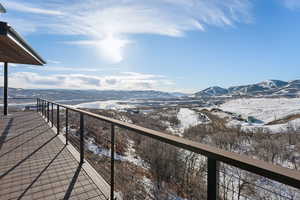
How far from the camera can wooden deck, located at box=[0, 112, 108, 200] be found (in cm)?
227

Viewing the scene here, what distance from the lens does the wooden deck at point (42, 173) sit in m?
2.27

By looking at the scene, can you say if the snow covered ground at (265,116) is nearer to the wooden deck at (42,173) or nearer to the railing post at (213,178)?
the wooden deck at (42,173)

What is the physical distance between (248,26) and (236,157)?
10281mm

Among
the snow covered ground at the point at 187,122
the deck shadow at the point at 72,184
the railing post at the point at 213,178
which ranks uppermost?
the railing post at the point at 213,178

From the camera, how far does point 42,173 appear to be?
111 inches

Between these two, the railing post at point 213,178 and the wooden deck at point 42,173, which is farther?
the wooden deck at point 42,173

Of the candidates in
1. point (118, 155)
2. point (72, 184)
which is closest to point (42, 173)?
point (72, 184)

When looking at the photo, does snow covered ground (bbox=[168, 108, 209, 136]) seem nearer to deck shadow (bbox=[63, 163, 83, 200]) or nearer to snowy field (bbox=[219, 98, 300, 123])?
snowy field (bbox=[219, 98, 300, 123])

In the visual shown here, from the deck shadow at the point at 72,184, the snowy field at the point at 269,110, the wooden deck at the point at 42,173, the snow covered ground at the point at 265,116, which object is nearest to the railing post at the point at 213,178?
the wooden deck at the point at 42,173

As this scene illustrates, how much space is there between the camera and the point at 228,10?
646cm


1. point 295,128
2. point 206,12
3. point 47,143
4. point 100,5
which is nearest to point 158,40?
point 206,12

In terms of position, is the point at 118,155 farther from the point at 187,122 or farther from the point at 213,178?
the point at 187,122

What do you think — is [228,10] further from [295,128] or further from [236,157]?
[295,128]

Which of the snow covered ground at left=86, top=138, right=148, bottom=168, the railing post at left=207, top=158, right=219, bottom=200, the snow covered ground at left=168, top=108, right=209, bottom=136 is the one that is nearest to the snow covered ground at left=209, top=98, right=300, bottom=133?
the snow covered ground at left=168, top=108, right=209, bottom=136
